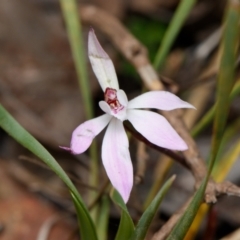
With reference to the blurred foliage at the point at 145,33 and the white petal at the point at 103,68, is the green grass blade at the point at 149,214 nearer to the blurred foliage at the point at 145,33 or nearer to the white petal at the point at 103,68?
the white petal at the point at 103,68

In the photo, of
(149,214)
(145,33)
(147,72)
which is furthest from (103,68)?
(145,33)

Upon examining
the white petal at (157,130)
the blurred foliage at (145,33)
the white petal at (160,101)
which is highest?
the white petal at (160,101)

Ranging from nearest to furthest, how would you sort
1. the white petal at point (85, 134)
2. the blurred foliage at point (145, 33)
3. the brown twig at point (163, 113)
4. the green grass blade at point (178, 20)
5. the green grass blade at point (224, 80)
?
the green grass blade at point (224, 80)
the white petal at point (85, 134)
the brown twig at point (163, 113)
the green grass blade at point (178, 20)
the blurred foliage at point (145, 33)

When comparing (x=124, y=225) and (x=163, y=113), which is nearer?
(x=124, y=225)

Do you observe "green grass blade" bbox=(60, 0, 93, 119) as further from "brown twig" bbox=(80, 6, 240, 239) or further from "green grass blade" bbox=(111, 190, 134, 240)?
Result: "green grass blade" bbox=(111, 190, 134, 240)

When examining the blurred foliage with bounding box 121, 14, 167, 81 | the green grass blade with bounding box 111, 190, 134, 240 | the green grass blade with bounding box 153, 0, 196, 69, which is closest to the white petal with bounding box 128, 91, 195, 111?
the green grass blade with bounding box 111, 190, 134, 240

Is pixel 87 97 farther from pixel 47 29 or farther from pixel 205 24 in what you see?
pixel 205 24

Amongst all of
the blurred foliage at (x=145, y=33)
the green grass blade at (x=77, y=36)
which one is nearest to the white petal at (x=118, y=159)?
the green grass blade at (x=77, y=36)

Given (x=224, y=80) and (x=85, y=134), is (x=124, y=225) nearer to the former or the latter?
(x=85, y=134)
